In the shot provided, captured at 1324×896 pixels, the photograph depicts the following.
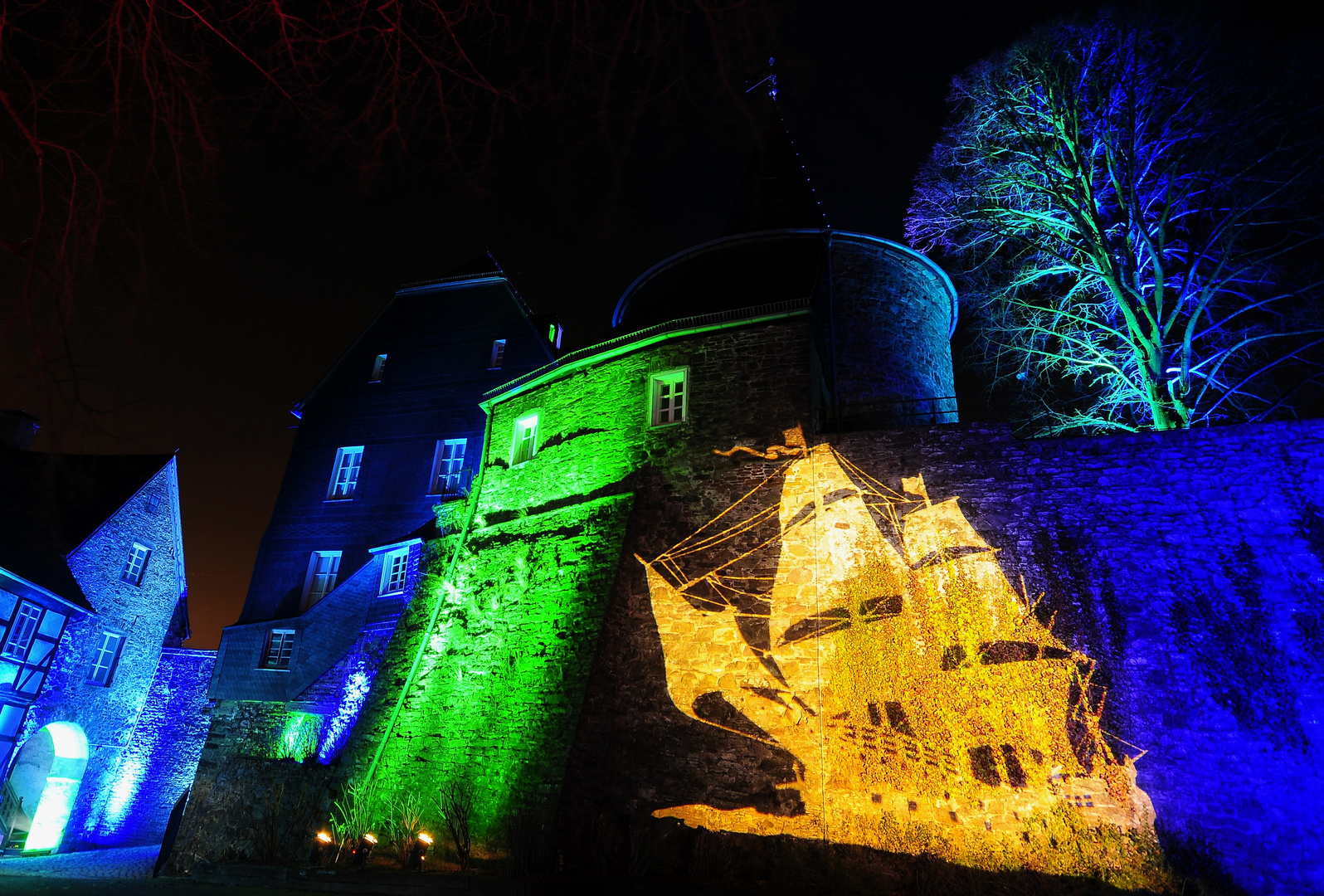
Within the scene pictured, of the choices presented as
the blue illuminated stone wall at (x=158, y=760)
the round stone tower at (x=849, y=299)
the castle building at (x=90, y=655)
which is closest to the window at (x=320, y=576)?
the blue illuminated stone wall at (x=158, y=760)

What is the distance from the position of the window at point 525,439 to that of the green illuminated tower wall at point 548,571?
25cm

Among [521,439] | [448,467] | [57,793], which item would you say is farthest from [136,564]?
[521,439]

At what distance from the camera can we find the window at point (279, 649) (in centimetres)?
1625

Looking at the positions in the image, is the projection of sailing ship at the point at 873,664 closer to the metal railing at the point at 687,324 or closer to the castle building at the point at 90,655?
the metal railing at the point at 687,324

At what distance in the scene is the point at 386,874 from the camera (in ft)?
28.1

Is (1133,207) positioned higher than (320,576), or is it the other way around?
(1133,207)

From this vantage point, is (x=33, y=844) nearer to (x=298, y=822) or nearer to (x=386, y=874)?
(x=298, y=822)

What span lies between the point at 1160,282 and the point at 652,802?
11.0 meters

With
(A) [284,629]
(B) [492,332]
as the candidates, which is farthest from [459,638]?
(B) [492,332]

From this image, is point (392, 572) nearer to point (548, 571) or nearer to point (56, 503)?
point (548, 571)

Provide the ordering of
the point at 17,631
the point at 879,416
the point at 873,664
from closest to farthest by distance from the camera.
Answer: the point at 873,664 < the point at 879,416 < the point at 17,631

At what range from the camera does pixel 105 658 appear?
60.4 feet

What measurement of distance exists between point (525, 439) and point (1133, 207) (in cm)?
1109

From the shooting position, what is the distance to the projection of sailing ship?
26.5 feet
